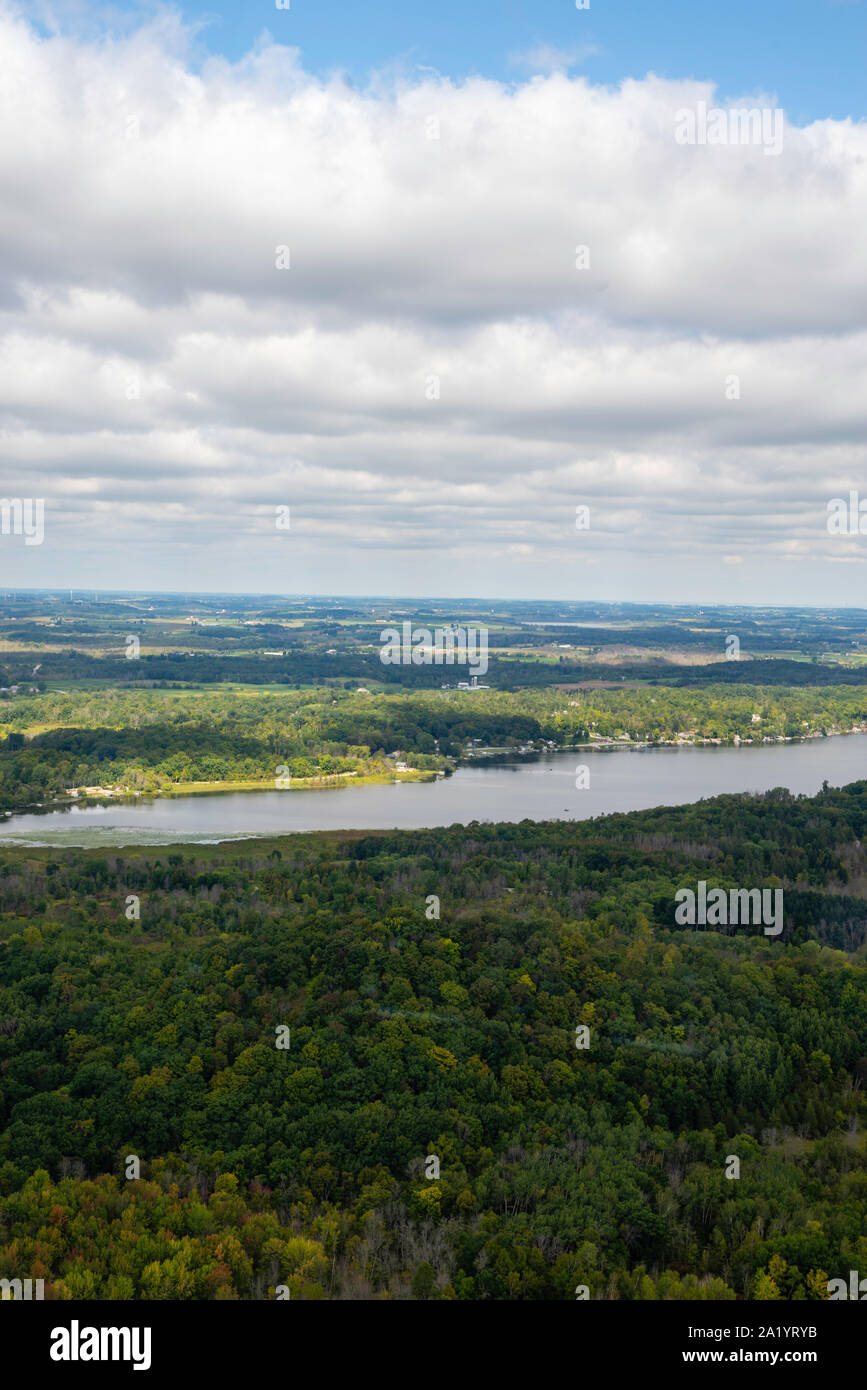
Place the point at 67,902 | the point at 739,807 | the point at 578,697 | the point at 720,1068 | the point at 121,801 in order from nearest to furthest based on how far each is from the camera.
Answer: the point at 720,1068 → the point at 67,902 → the point at 739,807 → the point at 121,801 → the point at 578,697

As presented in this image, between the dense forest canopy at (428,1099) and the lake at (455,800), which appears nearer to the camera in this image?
the dense forest canopy at (428,1099)

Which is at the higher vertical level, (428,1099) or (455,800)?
(428,1099)

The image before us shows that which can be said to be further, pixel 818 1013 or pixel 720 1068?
pixel 818 1013

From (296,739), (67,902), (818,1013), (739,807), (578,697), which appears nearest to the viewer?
(818,1013)

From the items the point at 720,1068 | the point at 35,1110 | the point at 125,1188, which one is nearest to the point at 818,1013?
the point at 720,1068

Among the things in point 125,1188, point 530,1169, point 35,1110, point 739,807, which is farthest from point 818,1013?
point 739,807

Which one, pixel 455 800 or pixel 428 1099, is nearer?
pixel 428 1099

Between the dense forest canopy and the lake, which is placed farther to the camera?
the lake
